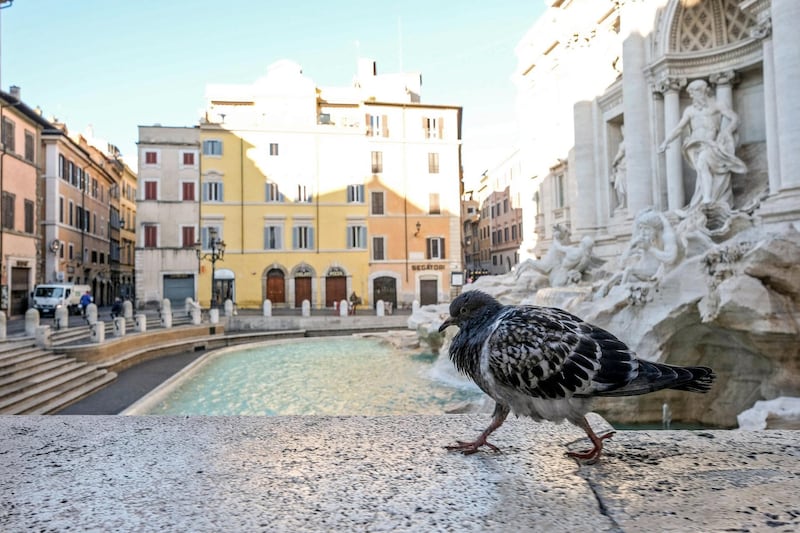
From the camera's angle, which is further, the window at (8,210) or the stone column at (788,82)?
the window at (8,210)

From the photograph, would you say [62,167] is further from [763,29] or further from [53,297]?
[763,29]

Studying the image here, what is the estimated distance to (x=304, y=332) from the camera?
974 inches

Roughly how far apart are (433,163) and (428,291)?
982cm

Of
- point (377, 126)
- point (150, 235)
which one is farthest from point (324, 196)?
point (150, 235)

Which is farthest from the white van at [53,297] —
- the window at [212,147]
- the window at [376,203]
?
the window at [376,203]

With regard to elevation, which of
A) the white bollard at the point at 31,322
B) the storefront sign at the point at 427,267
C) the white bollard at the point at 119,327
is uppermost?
the storefront sign at the point at 427,267

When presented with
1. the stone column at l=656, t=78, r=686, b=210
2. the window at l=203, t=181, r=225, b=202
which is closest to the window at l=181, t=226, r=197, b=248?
the window at l=203, t=181, r=225, b=202

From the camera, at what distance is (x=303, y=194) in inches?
1470

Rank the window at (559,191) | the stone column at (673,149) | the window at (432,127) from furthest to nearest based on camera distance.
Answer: the window at (432,127), the window at (559,191), the stone column at (673,149)

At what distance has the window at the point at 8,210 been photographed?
2602 cm

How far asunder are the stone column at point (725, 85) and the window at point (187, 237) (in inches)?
1254

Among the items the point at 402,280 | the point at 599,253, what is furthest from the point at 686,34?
the point at 402,280

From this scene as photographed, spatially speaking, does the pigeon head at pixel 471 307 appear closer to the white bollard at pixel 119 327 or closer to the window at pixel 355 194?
the white bollard at pixel 119 327

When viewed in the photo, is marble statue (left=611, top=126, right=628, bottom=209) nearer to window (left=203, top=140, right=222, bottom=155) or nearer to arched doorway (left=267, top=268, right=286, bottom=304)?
arched doorway (left=267, top=268, right=286, bottom=304)
